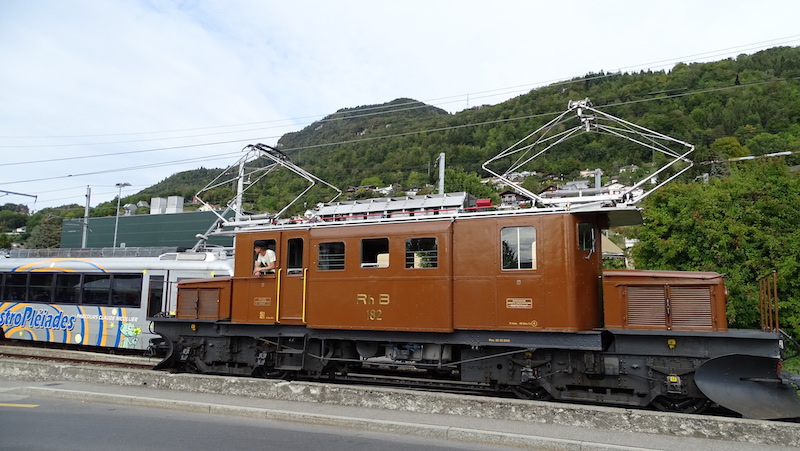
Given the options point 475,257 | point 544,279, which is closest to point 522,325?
point 544,279

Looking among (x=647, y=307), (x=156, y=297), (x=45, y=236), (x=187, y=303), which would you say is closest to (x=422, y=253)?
(x=647, y=307)

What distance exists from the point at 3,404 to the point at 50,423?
2.02 meters

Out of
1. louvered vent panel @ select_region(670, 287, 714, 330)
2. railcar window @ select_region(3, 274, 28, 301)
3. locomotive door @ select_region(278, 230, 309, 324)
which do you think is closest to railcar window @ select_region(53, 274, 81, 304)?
railcar window @ select_region(3, 274, 28, 301)

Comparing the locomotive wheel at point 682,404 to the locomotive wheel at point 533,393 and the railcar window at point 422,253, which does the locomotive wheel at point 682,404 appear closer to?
the locomotive wheel at point 533,393

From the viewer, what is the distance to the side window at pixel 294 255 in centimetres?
1077

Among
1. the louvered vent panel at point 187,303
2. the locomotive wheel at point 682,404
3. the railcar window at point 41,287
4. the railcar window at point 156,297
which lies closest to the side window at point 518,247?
the locomotive wheel at point 682,404

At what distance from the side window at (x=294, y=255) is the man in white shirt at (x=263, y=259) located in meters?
0.32

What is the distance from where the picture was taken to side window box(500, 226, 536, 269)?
8.80 m

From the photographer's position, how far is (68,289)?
56.4ft

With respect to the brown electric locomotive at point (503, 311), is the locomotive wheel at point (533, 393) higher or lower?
lower

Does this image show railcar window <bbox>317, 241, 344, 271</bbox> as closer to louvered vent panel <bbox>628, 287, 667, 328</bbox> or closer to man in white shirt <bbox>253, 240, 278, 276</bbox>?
man in white shirt <bbox>253, 240, 278, 276</bbox>

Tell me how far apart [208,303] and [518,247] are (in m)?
7.33

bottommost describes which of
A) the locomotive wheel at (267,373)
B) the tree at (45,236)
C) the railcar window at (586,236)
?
the locomotive wheel at (267,373)

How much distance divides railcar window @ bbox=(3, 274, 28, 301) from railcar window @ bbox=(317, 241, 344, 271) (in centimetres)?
1383
